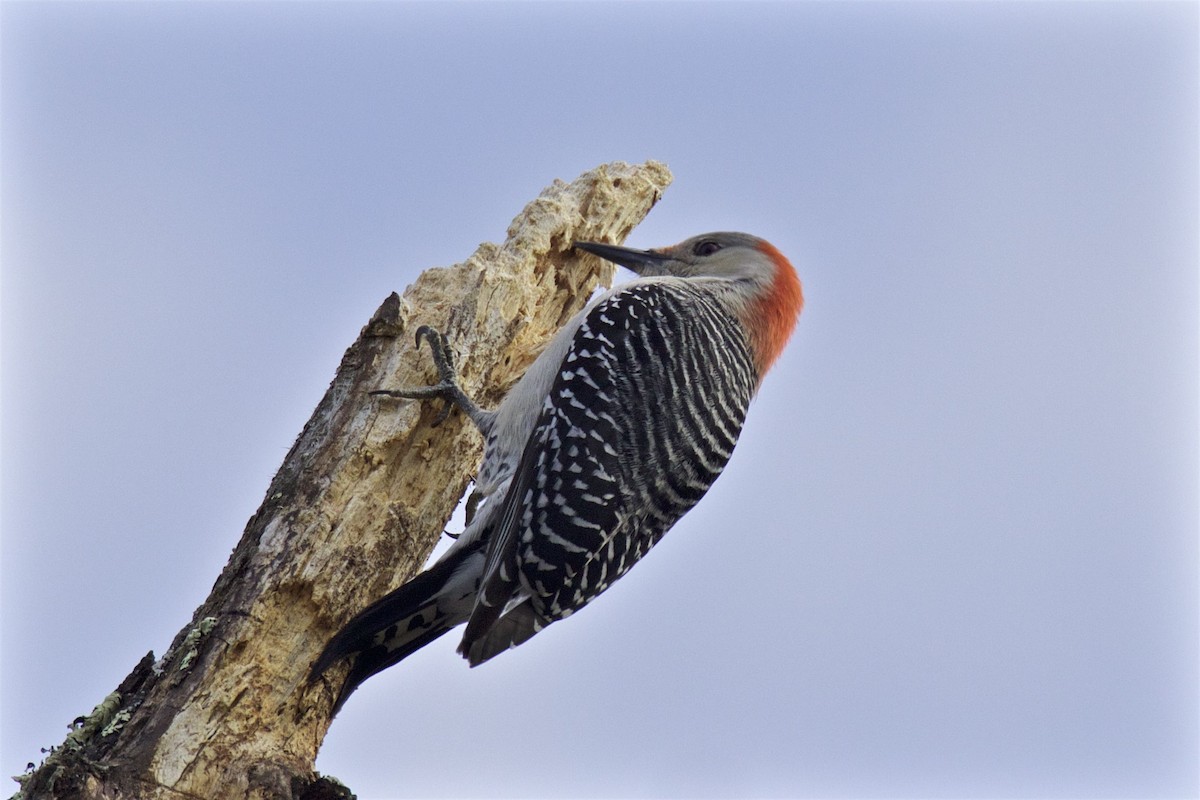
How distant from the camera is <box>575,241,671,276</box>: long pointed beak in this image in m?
5.48

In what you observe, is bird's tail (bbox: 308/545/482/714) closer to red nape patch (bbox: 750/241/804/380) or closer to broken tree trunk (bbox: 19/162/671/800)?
broken tree trunk (bbox: 19/162/671/800)

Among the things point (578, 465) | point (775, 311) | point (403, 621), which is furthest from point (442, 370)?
point (775, 311)

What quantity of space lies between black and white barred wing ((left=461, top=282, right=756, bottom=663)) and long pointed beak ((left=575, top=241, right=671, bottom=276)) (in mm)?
279

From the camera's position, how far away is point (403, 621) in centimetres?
416

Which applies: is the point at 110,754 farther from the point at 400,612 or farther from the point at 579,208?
the point at 579,208

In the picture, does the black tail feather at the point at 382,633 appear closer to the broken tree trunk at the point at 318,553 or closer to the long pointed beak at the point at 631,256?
the broken tree trunk at the point at 318,553

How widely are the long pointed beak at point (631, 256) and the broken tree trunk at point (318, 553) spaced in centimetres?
9

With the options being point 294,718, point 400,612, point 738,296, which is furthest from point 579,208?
point 294,718

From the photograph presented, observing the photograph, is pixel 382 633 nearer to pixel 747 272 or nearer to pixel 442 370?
pixel 442 370

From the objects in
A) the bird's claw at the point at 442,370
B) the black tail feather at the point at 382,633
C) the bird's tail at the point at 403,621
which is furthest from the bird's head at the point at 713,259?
the black tail feather at the point at 382,633

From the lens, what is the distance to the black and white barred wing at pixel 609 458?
4.28 metres

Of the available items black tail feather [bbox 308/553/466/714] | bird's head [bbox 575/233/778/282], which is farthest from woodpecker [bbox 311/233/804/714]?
bird's head [bbox 575/233/778/282]

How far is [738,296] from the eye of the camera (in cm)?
599

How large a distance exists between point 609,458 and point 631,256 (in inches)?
64.1
